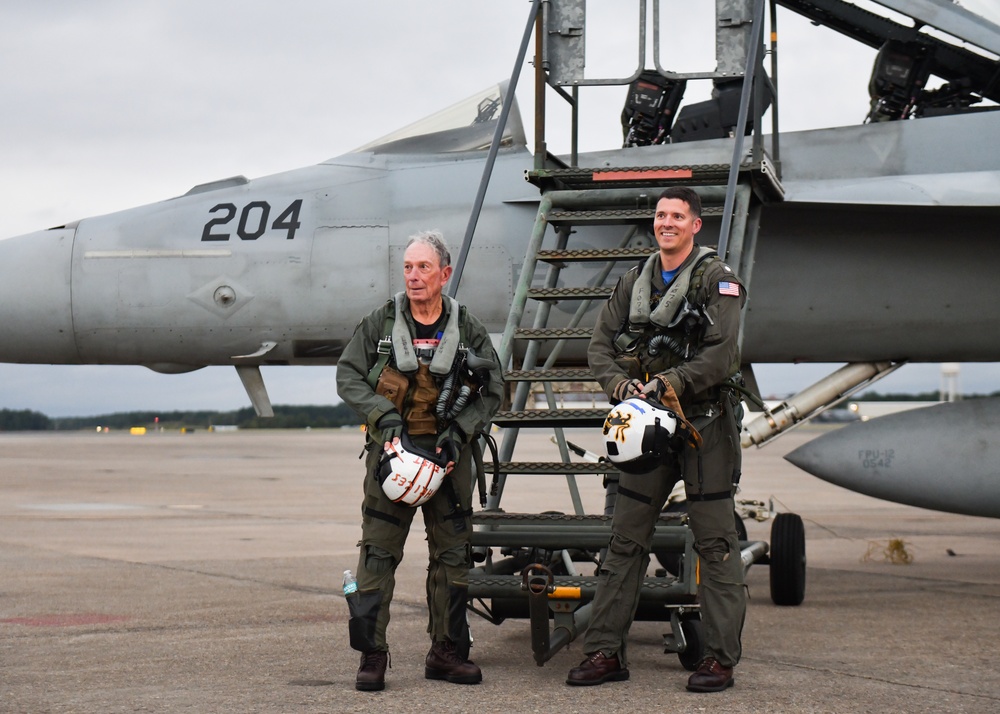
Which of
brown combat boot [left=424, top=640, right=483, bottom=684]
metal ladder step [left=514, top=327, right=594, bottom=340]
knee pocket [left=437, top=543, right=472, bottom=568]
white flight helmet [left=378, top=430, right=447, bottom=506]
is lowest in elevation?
brown combat boot [left=424, top=640, right=483, bottom=684]

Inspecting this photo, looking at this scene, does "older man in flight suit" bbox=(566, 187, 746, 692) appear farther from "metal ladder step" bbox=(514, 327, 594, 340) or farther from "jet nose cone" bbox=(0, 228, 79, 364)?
"jet nose cone" bbox=(0, 228, 79, 364)

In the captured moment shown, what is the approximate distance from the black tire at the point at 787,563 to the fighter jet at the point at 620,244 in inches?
30.9

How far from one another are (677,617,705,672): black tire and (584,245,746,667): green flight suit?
0.24 metres

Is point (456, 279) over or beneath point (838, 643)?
Answer: over

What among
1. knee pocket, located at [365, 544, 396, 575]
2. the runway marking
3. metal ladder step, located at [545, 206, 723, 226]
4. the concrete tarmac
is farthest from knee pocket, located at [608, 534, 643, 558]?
the runway marking

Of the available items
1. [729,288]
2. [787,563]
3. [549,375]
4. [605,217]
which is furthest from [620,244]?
[729,288]

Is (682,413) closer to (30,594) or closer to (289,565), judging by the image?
(30,594)

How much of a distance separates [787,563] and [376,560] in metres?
3.38

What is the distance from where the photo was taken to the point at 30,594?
721 cm

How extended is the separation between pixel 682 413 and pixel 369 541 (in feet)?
4.39

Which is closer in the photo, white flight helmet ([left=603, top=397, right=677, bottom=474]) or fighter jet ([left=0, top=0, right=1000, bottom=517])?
white flight helmet ([left=603, top=397, right=677, bottom=474])

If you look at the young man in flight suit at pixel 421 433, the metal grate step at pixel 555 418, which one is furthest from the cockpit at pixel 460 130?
the young man in flight suit at pixel 421 433

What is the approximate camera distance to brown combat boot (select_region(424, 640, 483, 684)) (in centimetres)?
462


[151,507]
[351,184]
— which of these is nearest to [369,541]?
[351,184]
